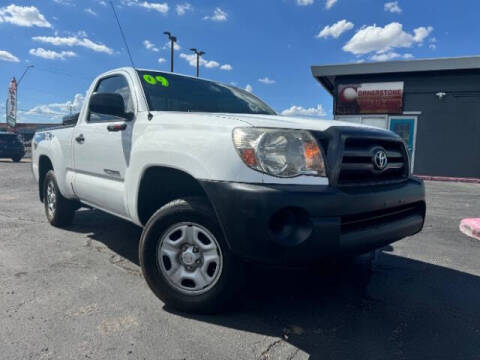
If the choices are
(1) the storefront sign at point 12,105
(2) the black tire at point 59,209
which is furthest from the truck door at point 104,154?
(1) the storefront sign at point 12,105

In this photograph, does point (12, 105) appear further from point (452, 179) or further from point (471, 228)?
point (471, 228)

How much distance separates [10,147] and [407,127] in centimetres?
1814

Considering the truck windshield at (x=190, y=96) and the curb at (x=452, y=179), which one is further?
the curb at (x=452, y=179)

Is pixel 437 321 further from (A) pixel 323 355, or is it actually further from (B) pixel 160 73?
(B) pixel 160 73

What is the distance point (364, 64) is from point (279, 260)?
14875mm

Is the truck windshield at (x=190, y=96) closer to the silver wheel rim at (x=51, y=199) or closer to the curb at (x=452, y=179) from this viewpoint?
the silver wheel rim at (x=51, y=199)

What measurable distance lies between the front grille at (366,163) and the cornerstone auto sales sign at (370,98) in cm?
1388

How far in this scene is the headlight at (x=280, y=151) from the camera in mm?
2059

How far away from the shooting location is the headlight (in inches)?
81.0

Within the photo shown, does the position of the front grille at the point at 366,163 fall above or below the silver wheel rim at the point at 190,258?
above

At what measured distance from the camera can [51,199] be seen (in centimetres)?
479

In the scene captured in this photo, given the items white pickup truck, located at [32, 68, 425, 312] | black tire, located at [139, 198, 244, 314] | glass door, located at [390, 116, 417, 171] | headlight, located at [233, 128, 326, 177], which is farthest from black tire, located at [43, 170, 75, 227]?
glass door, located at [390, 116, 417, 171]

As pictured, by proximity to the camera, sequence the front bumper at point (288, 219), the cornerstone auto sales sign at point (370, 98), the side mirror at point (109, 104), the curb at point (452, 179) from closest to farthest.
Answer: the front bumper at point (288, 219), the side mirror at point (109, 104), the curb at point (452, 179), the cornerstone auto sales sign at point (370, 98)

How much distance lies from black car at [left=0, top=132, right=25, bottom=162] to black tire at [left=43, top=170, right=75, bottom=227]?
51.3 ft
